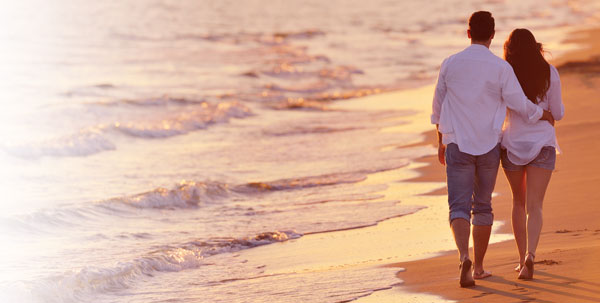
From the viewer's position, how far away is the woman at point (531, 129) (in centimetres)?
559

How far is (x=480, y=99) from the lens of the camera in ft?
18.0

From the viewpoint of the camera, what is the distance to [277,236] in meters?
8.30

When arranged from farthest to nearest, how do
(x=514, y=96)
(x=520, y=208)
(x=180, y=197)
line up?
(x=180, y=197) < (x=520, y=208) < (x=514, y=96)

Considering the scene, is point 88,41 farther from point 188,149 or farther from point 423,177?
point 423,177

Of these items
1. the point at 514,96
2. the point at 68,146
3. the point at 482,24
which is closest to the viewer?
the point at 514,96

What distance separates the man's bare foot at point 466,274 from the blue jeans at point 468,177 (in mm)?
271

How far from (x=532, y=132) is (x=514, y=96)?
296 mm

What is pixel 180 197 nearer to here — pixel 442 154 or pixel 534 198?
pixel 442 154

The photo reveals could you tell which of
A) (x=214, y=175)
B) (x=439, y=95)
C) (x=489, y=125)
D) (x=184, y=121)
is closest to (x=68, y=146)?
(x=184, y=121)

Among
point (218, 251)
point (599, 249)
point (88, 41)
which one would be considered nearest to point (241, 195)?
point (218, 251)

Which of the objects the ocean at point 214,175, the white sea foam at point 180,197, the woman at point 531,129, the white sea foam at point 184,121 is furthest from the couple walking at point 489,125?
the white sea foam at point 184,121

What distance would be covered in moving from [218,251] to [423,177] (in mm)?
3588

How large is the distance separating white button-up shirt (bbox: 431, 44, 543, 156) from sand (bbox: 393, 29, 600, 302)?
2.76 ft

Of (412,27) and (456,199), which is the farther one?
(412,27)
